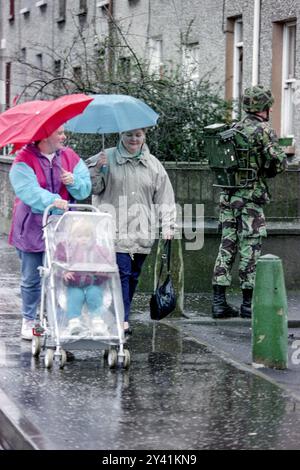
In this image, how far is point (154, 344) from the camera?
9.49m

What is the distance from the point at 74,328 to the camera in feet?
26.7

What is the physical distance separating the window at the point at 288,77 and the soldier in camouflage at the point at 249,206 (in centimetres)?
952

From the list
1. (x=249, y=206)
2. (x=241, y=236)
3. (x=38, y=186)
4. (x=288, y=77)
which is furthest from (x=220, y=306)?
(x=288, y=77)

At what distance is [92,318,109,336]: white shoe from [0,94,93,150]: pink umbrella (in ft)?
4.51

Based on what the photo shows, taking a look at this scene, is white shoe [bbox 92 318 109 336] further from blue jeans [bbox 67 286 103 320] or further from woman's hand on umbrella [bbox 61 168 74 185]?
woman's hand on umbrella [bbox 61 168 74 185]

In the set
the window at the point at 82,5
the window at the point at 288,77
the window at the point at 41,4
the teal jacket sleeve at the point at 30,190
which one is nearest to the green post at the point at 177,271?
the teal jacket sleeve at the point at 30,190

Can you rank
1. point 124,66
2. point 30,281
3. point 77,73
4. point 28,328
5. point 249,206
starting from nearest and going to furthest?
point 30,281
point 28,328
point 249,206
point 77,73
point 124,66

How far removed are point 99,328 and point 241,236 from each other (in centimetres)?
318


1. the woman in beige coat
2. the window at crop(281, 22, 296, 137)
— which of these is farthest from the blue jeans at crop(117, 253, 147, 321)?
the window at crop(281, 22, 296, 137)

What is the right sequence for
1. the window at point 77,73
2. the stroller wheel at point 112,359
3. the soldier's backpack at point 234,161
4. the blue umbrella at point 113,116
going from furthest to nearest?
the window at point 77,73
the soldier's backpack at point 234,161
the blue umbrella at point 113,116
the stroller wheel at point 112,359

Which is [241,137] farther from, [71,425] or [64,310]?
[71,425]

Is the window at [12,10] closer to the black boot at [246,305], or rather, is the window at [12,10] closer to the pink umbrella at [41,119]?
the black boot at [246,305]

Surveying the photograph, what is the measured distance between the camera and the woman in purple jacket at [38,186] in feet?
28.5

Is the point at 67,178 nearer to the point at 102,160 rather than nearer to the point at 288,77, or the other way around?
the point at 102,160
